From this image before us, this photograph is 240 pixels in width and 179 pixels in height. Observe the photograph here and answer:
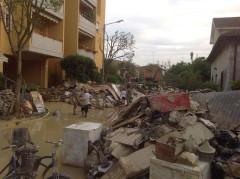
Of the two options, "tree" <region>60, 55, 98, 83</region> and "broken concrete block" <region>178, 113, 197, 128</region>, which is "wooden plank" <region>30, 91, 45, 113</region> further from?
"broken concrete block" <region>178, 113, 197, 128</region>

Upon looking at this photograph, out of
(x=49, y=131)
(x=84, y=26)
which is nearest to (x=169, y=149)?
(x=49, y=131)

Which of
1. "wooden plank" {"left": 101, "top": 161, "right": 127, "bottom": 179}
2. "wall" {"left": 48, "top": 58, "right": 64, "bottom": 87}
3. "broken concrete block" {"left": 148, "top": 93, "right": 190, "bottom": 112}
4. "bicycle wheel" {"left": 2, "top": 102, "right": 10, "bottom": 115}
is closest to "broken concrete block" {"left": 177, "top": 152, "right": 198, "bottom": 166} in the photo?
"wooden plank" {"left": 101, "top": 161, "right": 127, "bottom": 179}

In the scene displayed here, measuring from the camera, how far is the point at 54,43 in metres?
25.1

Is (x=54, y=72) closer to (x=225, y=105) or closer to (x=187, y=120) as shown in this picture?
(x=225, y=105)

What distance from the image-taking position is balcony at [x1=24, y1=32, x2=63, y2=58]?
2138 centimetres

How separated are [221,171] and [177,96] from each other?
2.79 meters

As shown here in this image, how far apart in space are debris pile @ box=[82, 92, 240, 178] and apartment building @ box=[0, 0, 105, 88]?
14.4 m

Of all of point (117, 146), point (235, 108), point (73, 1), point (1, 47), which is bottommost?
point (117, 146)

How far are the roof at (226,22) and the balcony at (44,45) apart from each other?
1370cm

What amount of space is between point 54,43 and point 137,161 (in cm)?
2007

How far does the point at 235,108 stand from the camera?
29.7ft

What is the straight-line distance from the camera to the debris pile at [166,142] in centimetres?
581

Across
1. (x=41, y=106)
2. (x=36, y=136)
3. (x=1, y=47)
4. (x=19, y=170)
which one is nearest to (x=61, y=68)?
(x=1, y=47)

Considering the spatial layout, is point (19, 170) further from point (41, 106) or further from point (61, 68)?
point (61, 68)
